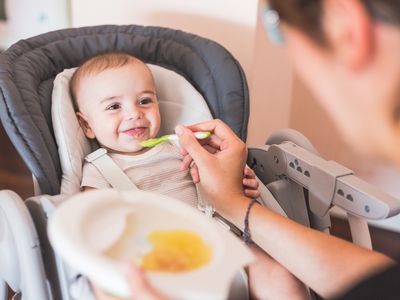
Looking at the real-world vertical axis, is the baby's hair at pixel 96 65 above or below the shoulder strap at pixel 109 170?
above

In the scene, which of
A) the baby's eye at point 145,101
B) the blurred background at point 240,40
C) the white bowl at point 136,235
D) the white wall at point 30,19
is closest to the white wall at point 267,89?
the blurred background at point 240,40

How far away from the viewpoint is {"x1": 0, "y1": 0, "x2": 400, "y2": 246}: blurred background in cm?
153

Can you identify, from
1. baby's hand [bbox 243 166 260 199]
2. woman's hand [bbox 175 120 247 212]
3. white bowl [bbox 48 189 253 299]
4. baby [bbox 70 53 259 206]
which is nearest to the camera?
white bowl [bbox 48 189 253 299]

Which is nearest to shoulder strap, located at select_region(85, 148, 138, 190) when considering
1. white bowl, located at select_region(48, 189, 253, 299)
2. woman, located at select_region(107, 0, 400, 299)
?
white bowl, located at select_region(48, 189, 253, 299)

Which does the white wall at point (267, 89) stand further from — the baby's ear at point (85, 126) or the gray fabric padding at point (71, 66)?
the baby's ear at point (85, 126)

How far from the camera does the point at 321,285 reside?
0.86 metres

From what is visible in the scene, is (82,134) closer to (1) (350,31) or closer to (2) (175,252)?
(2) (175,252)

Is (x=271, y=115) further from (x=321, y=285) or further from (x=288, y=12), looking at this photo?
(x=288, y=12)

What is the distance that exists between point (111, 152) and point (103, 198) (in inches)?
22.3

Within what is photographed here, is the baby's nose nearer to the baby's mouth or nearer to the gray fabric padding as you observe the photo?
the baby's mouth

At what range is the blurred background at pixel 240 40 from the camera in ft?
5.03

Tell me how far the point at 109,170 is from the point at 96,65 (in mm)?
268

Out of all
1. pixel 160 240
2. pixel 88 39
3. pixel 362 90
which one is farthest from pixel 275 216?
pixel 88 39

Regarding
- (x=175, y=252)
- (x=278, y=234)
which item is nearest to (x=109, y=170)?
(x=278, y=234)
